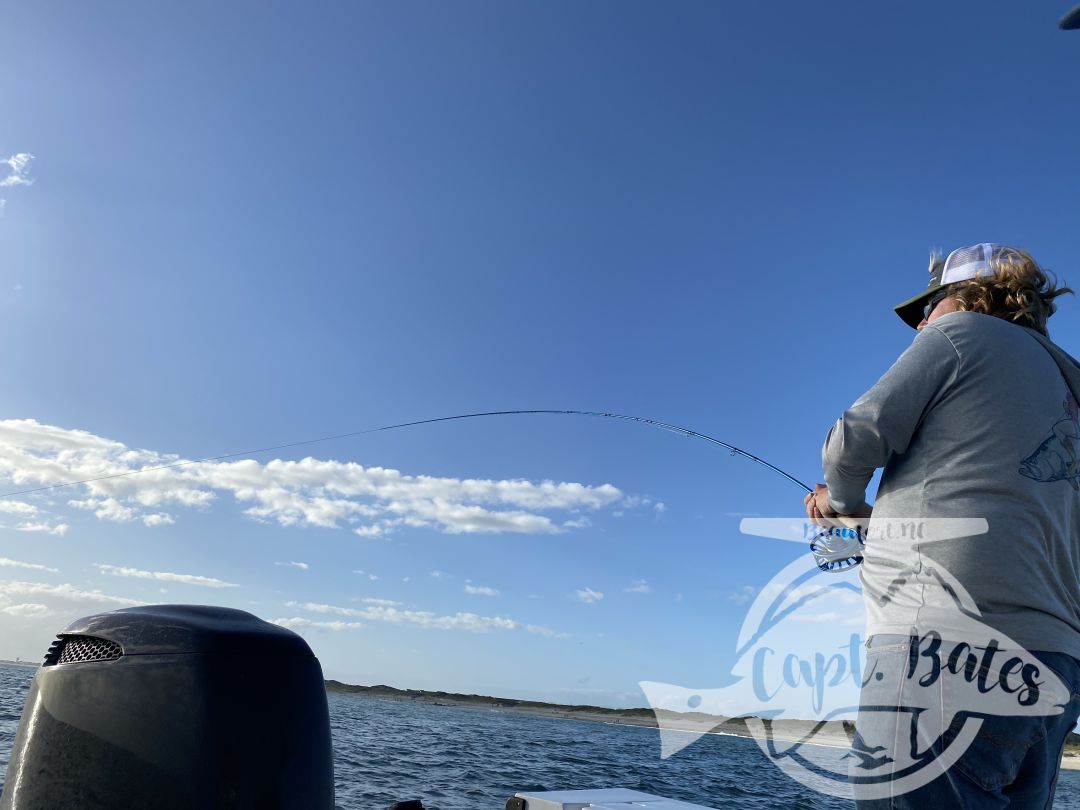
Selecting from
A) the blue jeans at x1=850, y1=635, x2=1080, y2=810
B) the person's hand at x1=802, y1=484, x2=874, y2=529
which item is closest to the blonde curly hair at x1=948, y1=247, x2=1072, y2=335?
the person's hand at x1=802, y1=484, x2=874, y2=529

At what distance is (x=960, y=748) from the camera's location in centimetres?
140

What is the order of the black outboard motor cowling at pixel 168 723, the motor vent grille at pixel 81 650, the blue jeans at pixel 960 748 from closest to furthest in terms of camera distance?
1. the blue jeans at pixel 960 748
2. the black outboard motor cowling at pixel 168 723
3. the motor vent grille at pixel 81 650

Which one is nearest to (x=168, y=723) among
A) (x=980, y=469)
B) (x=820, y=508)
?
(x=820, y=508)

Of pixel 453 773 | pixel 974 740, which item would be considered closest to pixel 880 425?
pixel 974 740

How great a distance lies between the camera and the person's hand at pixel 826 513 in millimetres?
1771

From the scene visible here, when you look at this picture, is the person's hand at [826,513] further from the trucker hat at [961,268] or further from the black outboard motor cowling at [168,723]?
the black outboard motor cowling at [168,723]

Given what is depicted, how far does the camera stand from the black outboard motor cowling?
1715 mm

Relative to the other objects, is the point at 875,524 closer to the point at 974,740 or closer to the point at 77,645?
the point at 974,740

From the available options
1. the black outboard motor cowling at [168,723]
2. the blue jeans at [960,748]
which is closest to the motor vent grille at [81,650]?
the black outboard motor cowling at [168,723]

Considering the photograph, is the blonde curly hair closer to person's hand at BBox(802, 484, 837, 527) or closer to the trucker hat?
the trucker hat

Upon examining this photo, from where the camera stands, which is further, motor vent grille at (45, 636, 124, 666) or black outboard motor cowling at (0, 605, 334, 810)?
motor vent grille at (45, 636, 124, 666)

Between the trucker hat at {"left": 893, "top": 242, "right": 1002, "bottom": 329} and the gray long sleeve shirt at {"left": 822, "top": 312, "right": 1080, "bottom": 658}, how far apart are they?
0.65 feet

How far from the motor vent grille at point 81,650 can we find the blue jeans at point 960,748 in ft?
5.37

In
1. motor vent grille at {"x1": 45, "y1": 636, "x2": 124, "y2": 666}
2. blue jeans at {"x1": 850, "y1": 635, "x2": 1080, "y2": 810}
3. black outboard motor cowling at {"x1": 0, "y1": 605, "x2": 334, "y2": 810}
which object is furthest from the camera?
motor vent grille at {"x1": 45, "y1": 636, "x2": 124, "y2": 666}
